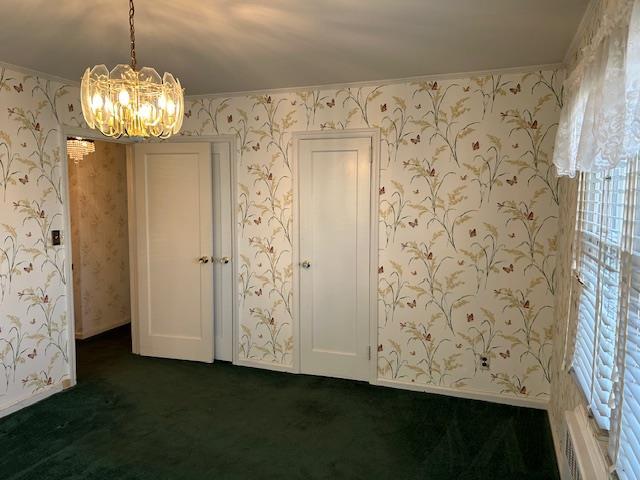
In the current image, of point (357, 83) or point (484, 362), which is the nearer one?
point (484, 362)

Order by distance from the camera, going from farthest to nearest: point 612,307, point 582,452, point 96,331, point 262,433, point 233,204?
1. point 96,331
2. point 233,204
3. point 262,433
4. point 582,452
5. point 612,307

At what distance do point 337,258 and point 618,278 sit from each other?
2.40 m

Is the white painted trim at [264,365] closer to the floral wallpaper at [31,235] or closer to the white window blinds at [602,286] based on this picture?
the floral wallpaper at [31,235]

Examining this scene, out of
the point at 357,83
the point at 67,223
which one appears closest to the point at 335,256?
the point at 357,83

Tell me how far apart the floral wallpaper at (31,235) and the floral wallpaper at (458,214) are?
1567 mm

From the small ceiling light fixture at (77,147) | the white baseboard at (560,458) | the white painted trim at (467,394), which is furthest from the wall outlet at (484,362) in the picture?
the small ceiling light fixture at (77,147)

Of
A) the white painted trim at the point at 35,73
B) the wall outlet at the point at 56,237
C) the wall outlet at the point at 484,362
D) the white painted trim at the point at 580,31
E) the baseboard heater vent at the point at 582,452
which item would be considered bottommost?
the wall outlet at the point at 484,362

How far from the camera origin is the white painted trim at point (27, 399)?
3252 mm

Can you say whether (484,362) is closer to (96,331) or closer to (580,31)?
(580,31)

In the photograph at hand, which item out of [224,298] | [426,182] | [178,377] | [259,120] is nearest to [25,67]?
[259,120]

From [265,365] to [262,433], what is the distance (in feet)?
3.76

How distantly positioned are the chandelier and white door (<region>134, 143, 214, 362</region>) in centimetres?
211

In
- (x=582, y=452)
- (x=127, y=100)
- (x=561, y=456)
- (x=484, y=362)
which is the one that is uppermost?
(x=127, y=100)

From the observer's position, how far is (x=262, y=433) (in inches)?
119
